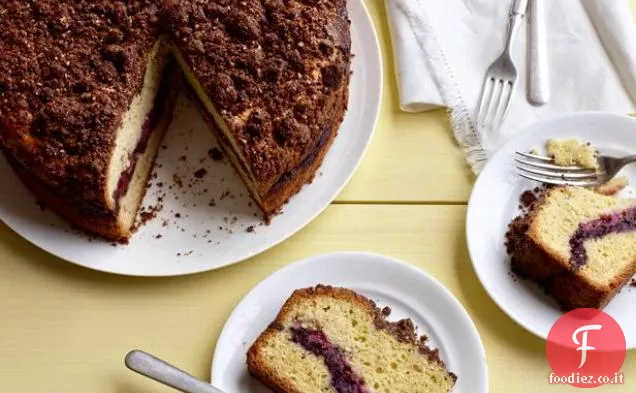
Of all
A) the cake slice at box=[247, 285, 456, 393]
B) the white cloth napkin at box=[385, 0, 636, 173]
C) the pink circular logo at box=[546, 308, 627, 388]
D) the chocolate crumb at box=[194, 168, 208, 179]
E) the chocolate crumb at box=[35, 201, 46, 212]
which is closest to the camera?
the cake slice at box=[247, 285, 456, 393]

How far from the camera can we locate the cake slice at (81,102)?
2.55m

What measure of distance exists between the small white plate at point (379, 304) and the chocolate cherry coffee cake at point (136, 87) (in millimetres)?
257

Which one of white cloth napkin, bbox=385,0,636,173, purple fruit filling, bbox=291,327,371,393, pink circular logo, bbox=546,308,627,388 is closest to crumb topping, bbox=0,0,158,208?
purple fruit filling, bbox=291,327,371,393

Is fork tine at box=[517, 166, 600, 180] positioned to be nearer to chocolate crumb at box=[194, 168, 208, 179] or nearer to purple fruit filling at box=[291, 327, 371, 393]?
purple fruit filling at box=[291, 327, 371, 393]

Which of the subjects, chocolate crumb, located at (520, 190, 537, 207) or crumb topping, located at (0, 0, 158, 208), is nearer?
crumb topping, located at (0, 0, 158, 208)

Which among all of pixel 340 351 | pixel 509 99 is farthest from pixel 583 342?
pixel 509 99

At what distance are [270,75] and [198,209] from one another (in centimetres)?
50

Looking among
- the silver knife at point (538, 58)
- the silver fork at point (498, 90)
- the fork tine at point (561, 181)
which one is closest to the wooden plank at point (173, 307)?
the fork tine at point (561, 181)

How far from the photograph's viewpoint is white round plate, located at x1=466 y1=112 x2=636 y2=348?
105 inches

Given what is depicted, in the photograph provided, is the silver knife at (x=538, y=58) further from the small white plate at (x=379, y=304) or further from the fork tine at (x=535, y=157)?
the small white plate at (x=379, y=304)

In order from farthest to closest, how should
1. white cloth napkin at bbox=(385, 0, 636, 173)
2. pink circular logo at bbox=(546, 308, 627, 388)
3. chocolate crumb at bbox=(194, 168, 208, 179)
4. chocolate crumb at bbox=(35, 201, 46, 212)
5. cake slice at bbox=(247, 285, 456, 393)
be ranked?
1. white cloth napkin at bbox=(385, 0, 636, 173)
2. chocolate crumb at bbox=(194, 168, 208, 179)
3. chocolate crumb at bbox=(35, 201, 46, 212)
4. pink circular logo at bbox=(546, 308, 627, 388)
5. cake slice at bbox=(247, 285, 456, 393)

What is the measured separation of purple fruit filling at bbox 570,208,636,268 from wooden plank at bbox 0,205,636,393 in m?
0.33

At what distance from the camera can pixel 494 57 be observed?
3066 millimetres

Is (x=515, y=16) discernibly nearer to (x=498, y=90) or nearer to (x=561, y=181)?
(x=498, y=90)
